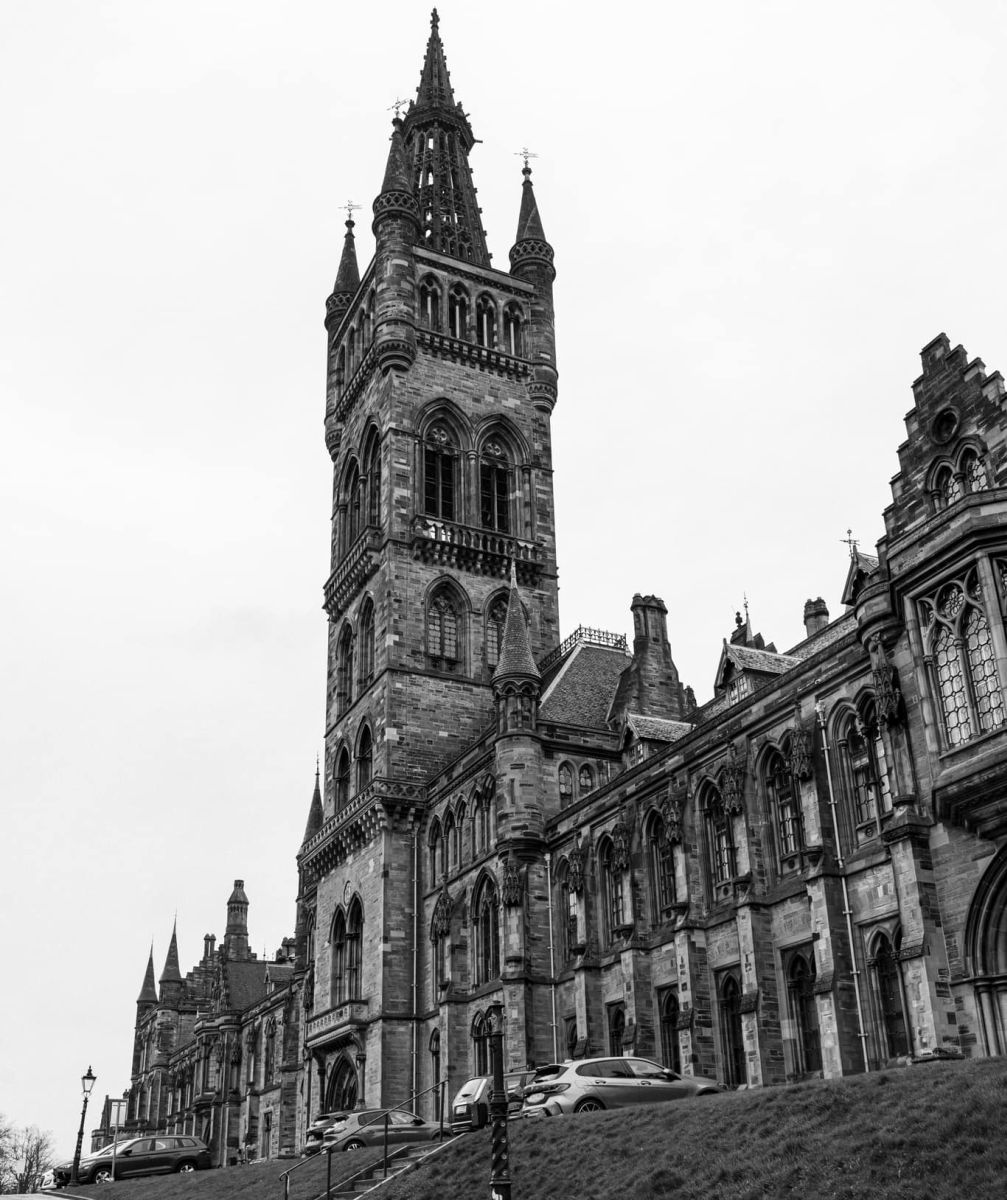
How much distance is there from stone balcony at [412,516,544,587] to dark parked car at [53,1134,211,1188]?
993 inches

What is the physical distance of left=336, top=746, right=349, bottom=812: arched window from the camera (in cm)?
6106

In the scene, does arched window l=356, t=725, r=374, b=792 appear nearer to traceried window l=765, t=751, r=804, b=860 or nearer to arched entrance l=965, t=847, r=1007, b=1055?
traceried window l=765, t=751, r=804, b=860

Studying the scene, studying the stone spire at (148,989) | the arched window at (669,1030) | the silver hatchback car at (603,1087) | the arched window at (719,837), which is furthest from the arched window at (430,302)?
the stone spire at (148,989)

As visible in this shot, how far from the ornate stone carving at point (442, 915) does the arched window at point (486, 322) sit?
27.6 m

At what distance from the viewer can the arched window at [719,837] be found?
36.8 meters

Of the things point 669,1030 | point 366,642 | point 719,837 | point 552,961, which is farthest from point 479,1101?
point 366,642

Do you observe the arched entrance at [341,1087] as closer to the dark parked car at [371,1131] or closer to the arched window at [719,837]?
the dark parked car at [371,1131]

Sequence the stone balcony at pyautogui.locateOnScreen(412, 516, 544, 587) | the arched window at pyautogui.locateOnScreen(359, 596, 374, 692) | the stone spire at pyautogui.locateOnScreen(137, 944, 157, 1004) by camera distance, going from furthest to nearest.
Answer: the stone spire at pyautogui.locateOnScreen(137, 944, 157, 1004)
the arched window at pyautogui.locateOnScreen(359, 596, 374, 692)
the stone balcony at pyautogui.locateOnScreen(412, 516, 544, 587)

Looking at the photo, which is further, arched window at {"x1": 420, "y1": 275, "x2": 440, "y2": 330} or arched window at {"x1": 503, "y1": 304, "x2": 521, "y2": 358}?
arched window at {"x1": 503, "y1": 304, "x2": 521, "y2": 358}

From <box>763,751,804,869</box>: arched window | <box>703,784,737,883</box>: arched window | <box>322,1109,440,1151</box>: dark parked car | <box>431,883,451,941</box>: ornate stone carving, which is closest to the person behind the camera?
<box>322,1109,440,1151</box>: dark parked car

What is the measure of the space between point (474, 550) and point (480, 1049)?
22215 millimetres

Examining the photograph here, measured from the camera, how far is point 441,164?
76812 mm

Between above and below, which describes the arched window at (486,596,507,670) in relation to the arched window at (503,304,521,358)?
below

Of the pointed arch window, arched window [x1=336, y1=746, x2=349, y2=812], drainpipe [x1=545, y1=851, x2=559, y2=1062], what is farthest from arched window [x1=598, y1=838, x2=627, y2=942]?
the pointed arch window
